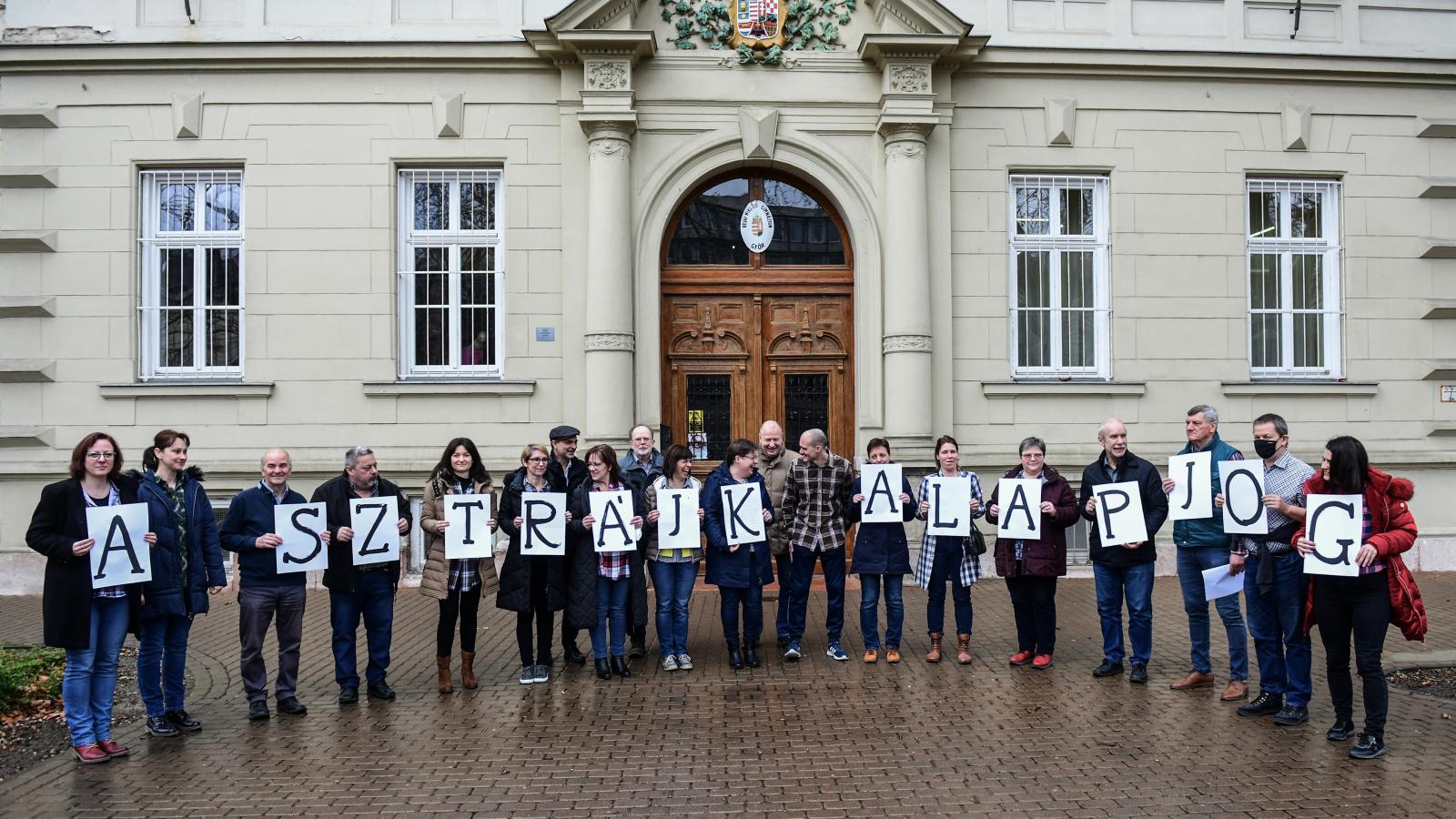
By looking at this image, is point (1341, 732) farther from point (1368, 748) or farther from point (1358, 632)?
point (1358, 632)

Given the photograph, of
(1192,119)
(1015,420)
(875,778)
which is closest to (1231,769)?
(875,778)

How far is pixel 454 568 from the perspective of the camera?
820 cm

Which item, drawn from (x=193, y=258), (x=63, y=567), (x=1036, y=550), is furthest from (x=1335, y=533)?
(x=193, y=258)

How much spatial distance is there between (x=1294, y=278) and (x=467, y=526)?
11.3 m

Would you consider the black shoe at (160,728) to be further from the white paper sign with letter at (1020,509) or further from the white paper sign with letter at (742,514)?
the white paper sign with letter at (1020,509)

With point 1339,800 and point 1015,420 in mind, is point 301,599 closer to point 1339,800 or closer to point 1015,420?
point 1339,800

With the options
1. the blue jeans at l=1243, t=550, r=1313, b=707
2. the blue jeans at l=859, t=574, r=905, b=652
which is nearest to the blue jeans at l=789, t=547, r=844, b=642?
the blue jeans at l=859, t=574, r=905, b=652

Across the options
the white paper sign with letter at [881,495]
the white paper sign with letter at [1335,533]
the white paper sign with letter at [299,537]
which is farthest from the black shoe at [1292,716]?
the white paper sign with letter at [299,537]

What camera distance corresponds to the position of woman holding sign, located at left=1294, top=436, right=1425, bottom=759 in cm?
633

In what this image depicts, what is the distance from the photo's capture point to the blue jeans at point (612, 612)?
28.4ft

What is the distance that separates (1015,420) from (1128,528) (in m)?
5.45

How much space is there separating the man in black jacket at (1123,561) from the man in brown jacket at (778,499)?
7.98 feet

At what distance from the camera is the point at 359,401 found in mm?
13219

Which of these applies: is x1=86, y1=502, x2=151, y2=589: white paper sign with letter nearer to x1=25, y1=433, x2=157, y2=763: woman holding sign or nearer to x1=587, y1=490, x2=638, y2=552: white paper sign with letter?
x1=25, y1=433, x2=157, y2=763: woman holding sign
